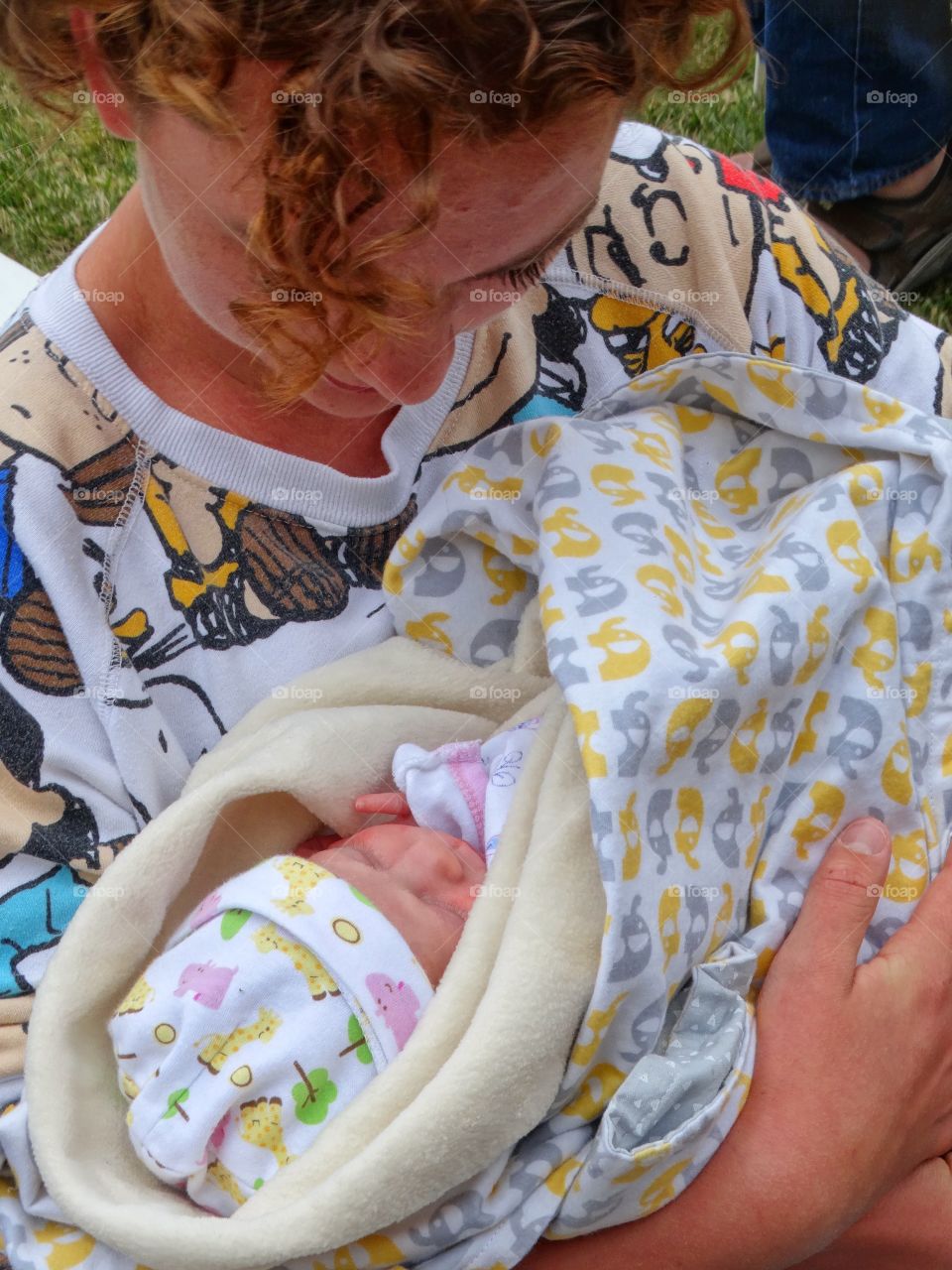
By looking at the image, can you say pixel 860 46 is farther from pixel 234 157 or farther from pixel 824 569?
pixel 234 157

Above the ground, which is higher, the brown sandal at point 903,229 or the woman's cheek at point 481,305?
the woman's cheek at point 481,305

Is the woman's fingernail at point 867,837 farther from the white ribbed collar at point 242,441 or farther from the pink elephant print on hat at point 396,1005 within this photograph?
the white ribbed collar at point 242,441

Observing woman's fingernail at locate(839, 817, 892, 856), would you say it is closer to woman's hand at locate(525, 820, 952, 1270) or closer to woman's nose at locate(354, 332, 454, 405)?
woman's hand at locate(525, 820, 952, 1270)

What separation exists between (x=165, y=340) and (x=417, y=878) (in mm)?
563

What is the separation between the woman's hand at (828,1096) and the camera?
44.2 inches

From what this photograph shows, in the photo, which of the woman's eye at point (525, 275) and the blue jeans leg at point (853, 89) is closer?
the woman's eye at point (525, 275)

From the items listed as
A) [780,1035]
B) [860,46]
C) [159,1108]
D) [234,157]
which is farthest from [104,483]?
[860,46]

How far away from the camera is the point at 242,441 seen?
1260mm

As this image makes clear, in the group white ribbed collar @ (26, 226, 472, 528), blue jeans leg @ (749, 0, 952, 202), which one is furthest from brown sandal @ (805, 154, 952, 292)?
white ribbed collar @ (26, 226, 472, 528)

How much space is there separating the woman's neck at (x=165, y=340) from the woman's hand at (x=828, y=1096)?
69 cm

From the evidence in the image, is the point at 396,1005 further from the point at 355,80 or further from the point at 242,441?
the point at 355,80

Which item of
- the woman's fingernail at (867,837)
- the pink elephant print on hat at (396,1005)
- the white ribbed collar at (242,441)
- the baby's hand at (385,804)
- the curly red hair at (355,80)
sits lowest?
the woman's fingernail at (867,837)

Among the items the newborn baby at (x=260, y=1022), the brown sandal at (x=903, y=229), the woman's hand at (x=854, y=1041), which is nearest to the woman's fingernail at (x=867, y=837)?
the woman's hand at (x=854, y=1041)

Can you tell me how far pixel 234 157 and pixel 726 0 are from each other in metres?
0.44
